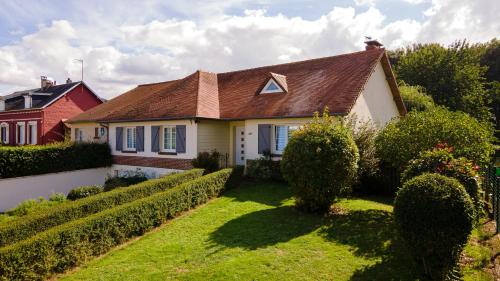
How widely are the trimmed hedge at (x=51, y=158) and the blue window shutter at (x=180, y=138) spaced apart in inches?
260

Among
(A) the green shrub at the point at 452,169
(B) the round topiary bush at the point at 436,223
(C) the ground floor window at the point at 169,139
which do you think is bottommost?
(B) the round topiary bush at the point at 436,223

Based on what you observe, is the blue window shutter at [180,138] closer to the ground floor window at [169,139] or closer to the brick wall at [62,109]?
the ground floor window at [169,139]

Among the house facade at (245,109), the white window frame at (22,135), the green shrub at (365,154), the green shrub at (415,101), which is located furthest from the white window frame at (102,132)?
the green shrub at (415,101)

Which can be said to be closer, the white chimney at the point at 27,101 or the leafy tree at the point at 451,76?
the leafy tree at the point at 451,76

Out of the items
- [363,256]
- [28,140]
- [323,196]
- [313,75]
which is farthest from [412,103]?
[28,140]

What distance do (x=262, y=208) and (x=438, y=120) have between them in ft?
22.0

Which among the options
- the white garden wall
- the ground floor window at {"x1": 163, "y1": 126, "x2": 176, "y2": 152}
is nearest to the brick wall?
the white garden wall

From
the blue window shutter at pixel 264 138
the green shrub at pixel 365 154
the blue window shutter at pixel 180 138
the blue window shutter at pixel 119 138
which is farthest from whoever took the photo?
the blue window shutter at pixel 119 138

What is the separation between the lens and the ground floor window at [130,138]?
2270 centimetres

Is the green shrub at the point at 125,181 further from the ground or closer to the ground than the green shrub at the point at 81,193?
further from the ground

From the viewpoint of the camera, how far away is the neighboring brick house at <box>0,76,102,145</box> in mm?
31562

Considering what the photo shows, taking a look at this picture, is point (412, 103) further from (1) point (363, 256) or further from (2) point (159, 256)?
(2) point (159, 256)

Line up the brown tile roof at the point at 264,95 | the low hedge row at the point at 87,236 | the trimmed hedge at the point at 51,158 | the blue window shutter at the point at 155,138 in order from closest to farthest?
the low hedge row at the point at 87,236 < the brown tile roof at the point at 264,95 < the trimmed hedge at the point at 51,158 < the blue window shutter at the point at 155,138

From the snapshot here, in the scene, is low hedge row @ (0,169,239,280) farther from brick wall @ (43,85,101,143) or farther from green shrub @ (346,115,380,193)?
brick wall @ (43,85,101,143)
